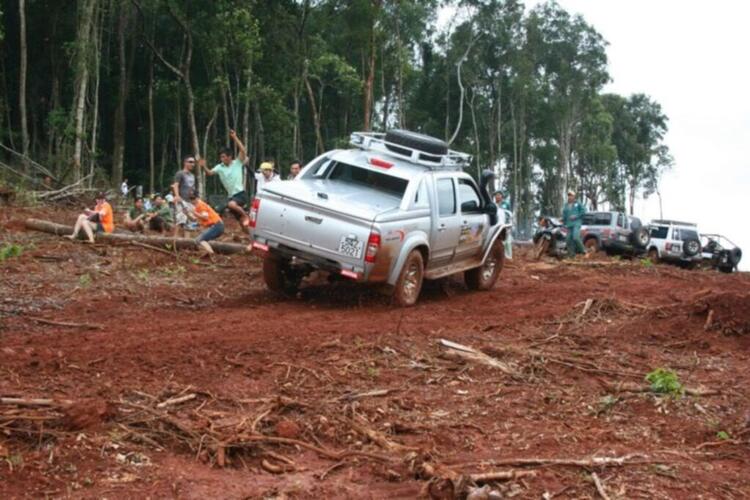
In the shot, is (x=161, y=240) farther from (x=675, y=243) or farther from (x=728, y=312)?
(x=675, y=243)

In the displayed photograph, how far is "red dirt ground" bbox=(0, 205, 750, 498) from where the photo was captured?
532 centimetres

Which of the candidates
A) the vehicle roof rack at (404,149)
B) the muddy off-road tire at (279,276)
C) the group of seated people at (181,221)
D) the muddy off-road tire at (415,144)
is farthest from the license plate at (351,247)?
the group of seated people at (181,221)

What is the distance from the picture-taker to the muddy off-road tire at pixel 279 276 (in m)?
11.7

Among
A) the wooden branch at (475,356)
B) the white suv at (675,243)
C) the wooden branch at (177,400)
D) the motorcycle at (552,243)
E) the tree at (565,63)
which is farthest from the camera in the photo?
the tree at (565,63)

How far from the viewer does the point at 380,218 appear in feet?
34.8

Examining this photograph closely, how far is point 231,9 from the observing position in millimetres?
33188

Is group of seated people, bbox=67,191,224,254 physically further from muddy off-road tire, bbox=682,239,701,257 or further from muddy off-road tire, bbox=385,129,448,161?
muddy off-road tire, bbox=682,239,701,257

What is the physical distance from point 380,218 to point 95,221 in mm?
7073

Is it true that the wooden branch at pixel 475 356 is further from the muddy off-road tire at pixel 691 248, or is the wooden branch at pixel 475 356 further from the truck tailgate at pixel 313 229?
the muddy off-road tire at pixel 691 248

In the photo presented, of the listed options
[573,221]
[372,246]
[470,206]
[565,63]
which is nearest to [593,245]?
[573,221]

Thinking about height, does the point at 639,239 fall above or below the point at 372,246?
below

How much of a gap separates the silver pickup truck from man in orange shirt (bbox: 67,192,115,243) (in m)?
4.73

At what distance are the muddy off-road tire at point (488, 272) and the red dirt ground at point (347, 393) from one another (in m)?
1.40

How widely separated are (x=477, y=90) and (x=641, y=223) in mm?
29187
